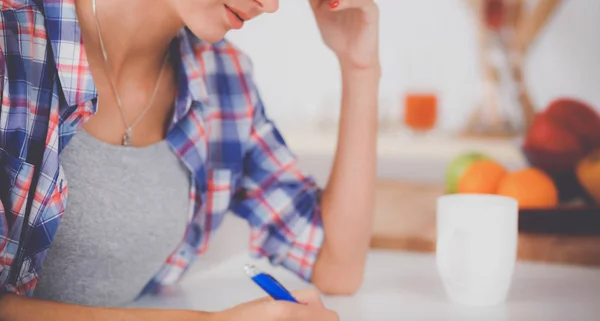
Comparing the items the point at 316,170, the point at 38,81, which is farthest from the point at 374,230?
the point at 316,170

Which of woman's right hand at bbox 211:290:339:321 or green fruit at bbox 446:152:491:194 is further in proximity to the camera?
green fruit at bbox 446:152:491:194

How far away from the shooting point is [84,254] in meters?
0.98

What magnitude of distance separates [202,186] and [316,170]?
118 centimetres

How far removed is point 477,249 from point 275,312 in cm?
29

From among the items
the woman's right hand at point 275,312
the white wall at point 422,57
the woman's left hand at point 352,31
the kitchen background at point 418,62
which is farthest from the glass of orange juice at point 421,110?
the woman's right hand at point 275,312

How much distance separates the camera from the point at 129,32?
3.45 ft

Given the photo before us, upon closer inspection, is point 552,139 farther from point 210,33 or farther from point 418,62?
point 418,62

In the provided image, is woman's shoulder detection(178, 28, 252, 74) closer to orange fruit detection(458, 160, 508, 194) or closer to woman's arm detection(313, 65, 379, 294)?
woman's arm detection(313, 65, 379, 294)

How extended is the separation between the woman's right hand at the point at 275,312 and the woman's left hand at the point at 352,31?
453 millimetres

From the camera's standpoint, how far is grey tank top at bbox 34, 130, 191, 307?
96 cm

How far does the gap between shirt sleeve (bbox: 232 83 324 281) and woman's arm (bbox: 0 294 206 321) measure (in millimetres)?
330

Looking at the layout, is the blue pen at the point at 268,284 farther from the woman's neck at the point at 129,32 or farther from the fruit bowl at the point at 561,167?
the fruit bowl at the point at 561,167

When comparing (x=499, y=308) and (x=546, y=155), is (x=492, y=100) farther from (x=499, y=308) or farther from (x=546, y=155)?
(x=499, y=308)

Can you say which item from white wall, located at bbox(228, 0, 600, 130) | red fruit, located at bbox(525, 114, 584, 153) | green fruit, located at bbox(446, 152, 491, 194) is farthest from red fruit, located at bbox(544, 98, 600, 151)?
white wall, located at bbox(228, 0, 600, 130)
